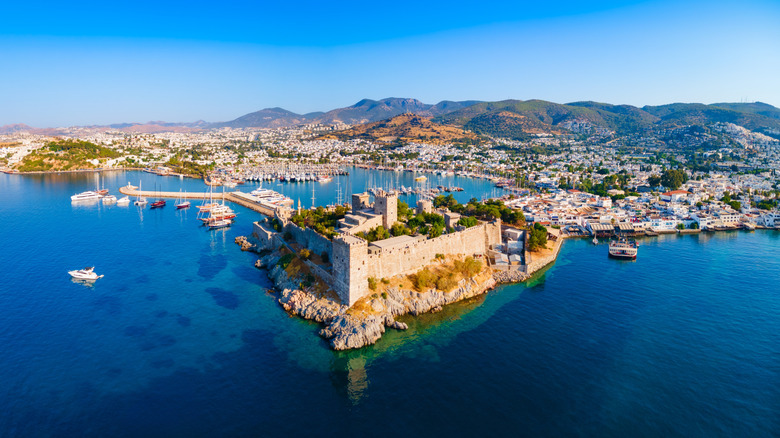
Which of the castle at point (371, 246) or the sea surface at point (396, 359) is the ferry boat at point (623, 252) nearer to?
the sea surface at point (396, 359)

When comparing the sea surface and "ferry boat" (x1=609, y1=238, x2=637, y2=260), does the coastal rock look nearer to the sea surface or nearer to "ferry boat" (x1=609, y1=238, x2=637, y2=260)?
the sea surface

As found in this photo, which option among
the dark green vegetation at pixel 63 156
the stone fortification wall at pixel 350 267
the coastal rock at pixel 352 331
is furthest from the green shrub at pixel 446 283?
the dark green vegetation at pixel 63 156

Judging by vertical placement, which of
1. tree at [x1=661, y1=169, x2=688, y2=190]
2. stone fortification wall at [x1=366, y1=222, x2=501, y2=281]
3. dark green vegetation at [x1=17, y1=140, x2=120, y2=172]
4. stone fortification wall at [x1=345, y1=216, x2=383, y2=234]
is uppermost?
dark green vegetation at [x1=17, y1=140, x2=120, y2=172]

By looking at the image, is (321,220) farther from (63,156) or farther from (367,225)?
A: (63,156)

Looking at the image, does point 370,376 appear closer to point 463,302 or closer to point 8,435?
point 463,302

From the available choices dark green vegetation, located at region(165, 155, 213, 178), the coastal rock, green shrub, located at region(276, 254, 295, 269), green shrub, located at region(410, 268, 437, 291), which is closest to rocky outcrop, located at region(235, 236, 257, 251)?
green shrub, located at region(276, 254, 295, 269)

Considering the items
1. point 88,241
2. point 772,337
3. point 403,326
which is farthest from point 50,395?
point 772,337

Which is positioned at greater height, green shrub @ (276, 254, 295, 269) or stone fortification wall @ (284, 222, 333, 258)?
stone fortification wall @ (284, 222, 333, 258)

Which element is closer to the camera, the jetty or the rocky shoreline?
the rocky shoreline

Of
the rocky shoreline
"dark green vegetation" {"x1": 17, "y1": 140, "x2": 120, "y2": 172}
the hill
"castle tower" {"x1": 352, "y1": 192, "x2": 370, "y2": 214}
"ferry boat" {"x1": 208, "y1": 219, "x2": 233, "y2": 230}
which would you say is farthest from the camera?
the hill
